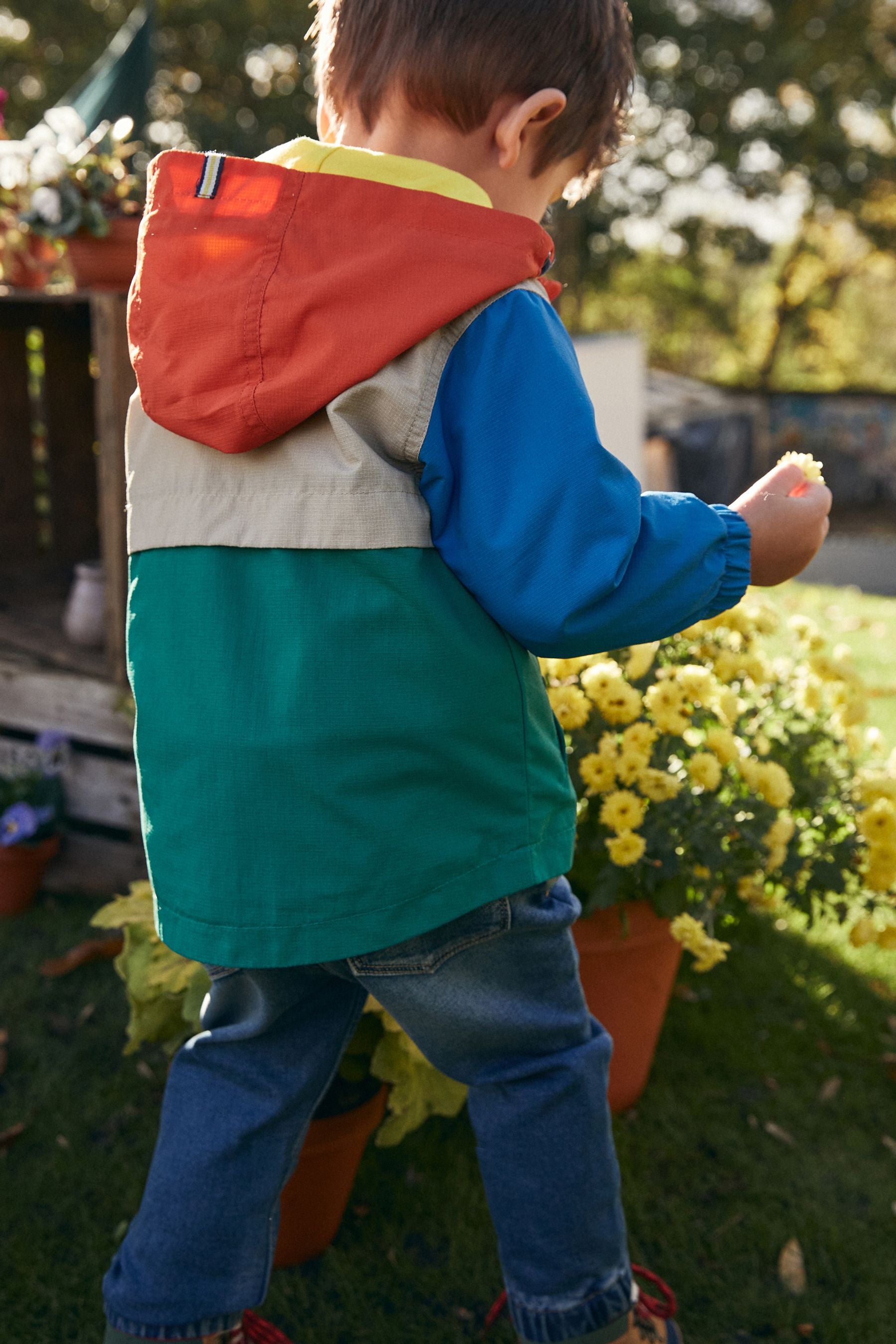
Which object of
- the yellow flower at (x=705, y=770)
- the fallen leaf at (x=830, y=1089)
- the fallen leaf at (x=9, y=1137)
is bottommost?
the fallen leaf at (x=9, y=1137)

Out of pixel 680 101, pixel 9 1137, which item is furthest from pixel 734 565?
pixel 680 101

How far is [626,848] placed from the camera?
1889mm

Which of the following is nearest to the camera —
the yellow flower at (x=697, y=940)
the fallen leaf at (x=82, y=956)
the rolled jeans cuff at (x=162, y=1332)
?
the rolled jeans cuff at (x=162, y=1332)

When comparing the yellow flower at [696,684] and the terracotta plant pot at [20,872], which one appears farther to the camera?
the terracotta plant pot at [20,872]

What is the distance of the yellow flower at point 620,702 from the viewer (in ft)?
6.40

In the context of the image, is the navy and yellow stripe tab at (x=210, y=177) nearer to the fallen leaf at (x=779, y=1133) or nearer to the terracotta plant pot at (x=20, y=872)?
the fallen leaf at (x=779, y=1133)

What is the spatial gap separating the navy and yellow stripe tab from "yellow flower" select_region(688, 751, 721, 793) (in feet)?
4.09

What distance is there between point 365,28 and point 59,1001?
2.29 meters

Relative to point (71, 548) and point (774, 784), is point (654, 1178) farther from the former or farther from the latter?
point (71, 548)

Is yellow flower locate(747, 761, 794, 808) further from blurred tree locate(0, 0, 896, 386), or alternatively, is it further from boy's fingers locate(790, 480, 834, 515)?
blurred tree locate(0, 0, 896, 386)

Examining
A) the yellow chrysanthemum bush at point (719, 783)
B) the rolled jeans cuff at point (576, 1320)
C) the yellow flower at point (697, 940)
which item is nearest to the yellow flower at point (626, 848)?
the yellow chrysanthemum bush at point (719, 783)

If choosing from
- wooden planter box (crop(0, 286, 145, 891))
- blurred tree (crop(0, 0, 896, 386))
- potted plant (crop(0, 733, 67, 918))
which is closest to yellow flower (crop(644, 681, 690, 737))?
wooden planter box (crop(0, 286, 145, 891))

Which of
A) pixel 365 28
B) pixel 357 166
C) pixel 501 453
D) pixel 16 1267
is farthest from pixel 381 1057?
pixel 365 28

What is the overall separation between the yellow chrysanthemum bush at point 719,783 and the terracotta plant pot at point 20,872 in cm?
171
